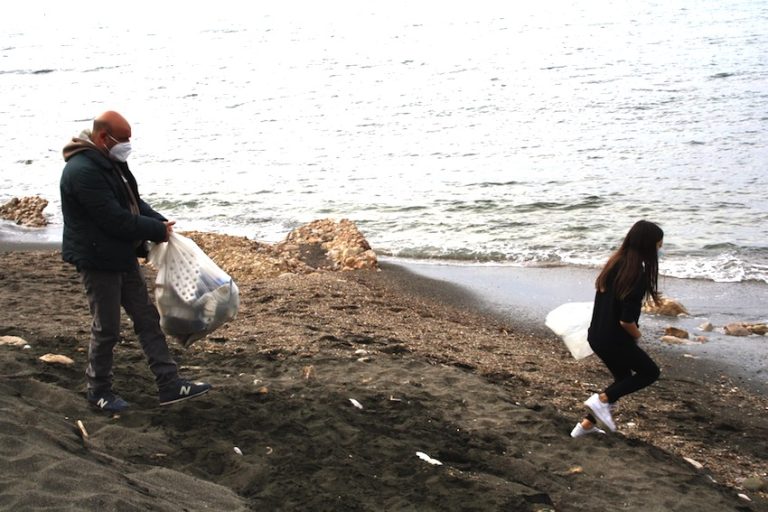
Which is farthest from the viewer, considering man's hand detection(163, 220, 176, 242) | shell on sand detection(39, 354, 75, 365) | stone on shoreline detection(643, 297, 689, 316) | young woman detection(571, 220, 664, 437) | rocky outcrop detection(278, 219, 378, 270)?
rocky outcrop detection(278, 219, 378, 270)

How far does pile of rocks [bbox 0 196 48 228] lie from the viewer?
15.3 metres

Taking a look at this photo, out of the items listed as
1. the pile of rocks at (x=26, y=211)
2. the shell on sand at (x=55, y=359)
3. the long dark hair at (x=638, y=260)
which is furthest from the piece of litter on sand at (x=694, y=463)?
the pile of rocks at (x=26, y=211)

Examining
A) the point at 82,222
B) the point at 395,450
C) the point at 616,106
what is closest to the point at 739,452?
the point at 395,450

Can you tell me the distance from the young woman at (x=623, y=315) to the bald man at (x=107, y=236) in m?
2.72

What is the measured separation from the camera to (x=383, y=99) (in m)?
28.2

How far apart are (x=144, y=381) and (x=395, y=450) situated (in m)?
1.93

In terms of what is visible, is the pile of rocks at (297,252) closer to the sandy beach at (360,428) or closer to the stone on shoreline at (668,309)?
the sandy beach at (360,428)

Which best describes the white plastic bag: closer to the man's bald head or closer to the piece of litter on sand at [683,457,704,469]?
the piece of litter on sand at [683,457,704,469]

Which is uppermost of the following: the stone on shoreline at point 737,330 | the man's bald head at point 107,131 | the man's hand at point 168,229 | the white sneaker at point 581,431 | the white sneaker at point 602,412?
the man's bald head at point 107,131

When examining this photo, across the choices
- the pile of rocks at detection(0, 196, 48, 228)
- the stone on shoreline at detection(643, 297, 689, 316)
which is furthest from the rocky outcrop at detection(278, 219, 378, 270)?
the pile of rocks at detection(0, 196, 48, 228)

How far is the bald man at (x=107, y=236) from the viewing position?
4.92 m

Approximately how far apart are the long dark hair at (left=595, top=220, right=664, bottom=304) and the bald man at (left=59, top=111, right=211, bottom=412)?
9.08 feet

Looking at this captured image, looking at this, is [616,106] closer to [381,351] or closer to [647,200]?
[647,200]

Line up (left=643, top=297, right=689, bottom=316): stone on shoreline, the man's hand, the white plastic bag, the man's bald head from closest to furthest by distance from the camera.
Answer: the man's bald head → the man's hand → the white plastic bag → (left=643, top=297, right=689, bottom=316): stone on shoreline
